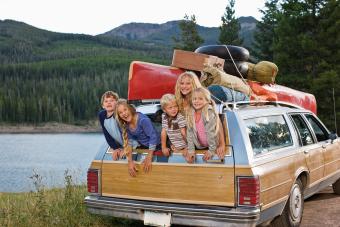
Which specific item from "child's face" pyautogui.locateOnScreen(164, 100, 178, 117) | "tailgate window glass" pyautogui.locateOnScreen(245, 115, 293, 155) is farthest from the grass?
"tailgate window glass" pyautogui.locateOnScreen(245, 115, 293, 155)

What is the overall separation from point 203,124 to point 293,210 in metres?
1.85

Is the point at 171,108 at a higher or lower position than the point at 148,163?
higher

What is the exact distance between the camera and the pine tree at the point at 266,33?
46.3m

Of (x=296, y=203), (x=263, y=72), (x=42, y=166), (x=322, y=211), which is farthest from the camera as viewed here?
(x=42, y=166)

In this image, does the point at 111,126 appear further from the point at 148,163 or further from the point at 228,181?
the point at 228,181

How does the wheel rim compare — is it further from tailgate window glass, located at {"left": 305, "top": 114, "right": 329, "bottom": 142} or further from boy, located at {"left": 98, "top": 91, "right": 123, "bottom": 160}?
boy, located at {"left": 98, "top": 91, "right": 123, "bottom": 160}

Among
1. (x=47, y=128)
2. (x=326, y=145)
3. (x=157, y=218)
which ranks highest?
(x=326, y=145)

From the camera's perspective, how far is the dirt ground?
22.8ft

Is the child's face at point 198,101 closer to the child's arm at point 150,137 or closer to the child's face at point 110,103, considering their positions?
the child's arm at point 150,137

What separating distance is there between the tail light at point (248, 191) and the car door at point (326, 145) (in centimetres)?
283

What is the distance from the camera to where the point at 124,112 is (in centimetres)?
576

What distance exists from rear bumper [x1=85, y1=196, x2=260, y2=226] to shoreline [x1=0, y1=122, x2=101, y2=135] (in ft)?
518

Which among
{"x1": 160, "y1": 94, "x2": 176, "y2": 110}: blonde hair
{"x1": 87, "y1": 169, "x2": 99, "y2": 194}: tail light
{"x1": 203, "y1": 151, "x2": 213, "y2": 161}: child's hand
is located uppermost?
{"x1": 160, "y1": 94, "x2": 176, "y2": 110}: blonde hair

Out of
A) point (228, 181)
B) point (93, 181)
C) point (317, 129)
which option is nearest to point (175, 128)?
point (228, 181)
